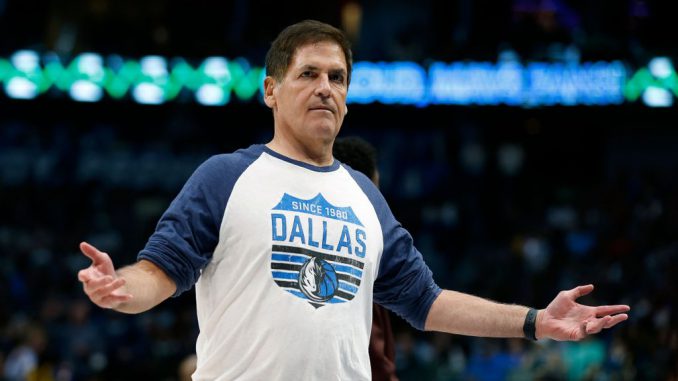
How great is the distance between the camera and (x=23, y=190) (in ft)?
57.7

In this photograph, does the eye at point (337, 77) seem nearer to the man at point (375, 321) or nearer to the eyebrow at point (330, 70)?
the eyebrow at point (330, 70)

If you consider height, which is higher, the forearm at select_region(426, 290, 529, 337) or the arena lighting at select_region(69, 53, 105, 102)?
the arena lighting at select_region(69, 53, 105, 102)

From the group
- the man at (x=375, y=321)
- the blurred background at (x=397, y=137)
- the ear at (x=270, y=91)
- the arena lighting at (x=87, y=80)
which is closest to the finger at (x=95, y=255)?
the ear at (x=270, y=91)

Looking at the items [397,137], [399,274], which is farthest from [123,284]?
[397,137]

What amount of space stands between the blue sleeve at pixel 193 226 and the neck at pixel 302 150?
0.19 metres

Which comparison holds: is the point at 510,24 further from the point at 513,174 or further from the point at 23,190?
the point at 23,190

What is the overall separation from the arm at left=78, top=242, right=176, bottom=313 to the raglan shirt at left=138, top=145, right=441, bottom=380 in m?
0.04

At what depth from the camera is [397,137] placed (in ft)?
62.7

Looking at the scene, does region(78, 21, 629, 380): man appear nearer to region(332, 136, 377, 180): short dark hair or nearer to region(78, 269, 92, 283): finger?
region(78, 269, 92, 283): finger

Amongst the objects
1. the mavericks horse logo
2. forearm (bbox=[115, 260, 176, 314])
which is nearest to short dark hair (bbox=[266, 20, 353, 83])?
the mavericks horse logo

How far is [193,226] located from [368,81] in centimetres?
1376

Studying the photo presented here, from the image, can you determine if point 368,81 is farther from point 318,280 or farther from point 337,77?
point 318,280

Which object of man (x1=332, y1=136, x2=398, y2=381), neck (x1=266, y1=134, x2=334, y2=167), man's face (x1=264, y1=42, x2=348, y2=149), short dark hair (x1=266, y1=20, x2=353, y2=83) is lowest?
man (x1=332, y1=136, x2=398, y2=381)

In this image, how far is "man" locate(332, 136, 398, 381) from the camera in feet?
13.7
